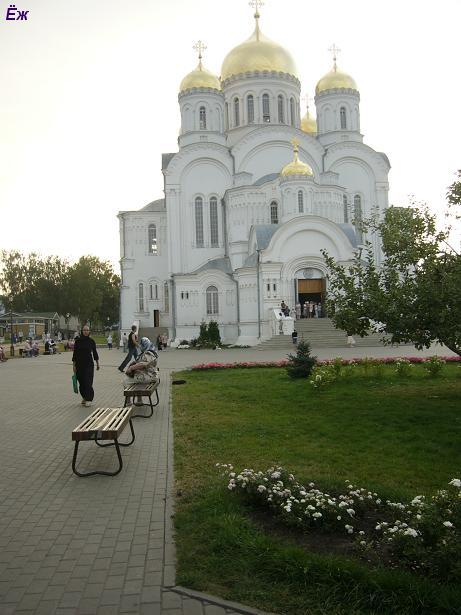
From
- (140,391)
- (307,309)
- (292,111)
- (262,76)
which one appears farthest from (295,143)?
(140,391)

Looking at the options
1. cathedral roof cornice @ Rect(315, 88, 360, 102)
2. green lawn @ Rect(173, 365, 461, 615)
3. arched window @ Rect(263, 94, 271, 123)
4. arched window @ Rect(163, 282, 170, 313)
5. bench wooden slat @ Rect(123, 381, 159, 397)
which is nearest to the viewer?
green lawn @ Rect(173, 365, 461, 615)

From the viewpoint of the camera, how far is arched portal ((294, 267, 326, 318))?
34.9 meters

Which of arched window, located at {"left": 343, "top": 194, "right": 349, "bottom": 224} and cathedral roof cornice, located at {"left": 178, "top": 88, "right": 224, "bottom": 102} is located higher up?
cathedral roof cornice, located at {"left": 178, "top": 88, "right": 224, "bottom": 102}

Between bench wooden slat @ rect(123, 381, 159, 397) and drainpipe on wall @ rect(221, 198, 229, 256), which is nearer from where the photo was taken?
bench wooden slat @ rect(123, 381, 159, 397)

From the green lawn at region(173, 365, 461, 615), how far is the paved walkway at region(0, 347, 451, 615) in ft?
0.77

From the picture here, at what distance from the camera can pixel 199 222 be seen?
133ft

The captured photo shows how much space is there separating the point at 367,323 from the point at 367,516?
724 centimetres

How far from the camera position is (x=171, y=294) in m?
38.5

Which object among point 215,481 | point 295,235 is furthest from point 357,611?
point 295,235

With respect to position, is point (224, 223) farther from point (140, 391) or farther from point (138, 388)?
point (140, 391)

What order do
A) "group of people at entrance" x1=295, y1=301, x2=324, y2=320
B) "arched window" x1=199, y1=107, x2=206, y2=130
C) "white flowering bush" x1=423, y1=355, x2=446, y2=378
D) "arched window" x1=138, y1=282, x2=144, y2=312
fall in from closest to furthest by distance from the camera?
"white flowering bush" x1=423, y1=355, x2=446, y2=378
"group of people at entrance" x1=295, y1=301, x2=324, y2=320
"arched window" x1=138, y1=282, x2=144, y2=312
"arched window" x1=199, y1=107, x2=206, y2=130

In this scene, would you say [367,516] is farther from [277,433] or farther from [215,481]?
[277,433]

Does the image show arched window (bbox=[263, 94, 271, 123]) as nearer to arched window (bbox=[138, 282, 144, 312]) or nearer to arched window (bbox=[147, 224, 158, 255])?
arched window (bbox=[147, 224, 158, 255])

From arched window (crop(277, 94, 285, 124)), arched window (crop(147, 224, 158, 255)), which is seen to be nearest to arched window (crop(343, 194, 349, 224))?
arched window (crop(277, 94, 285, 124))
